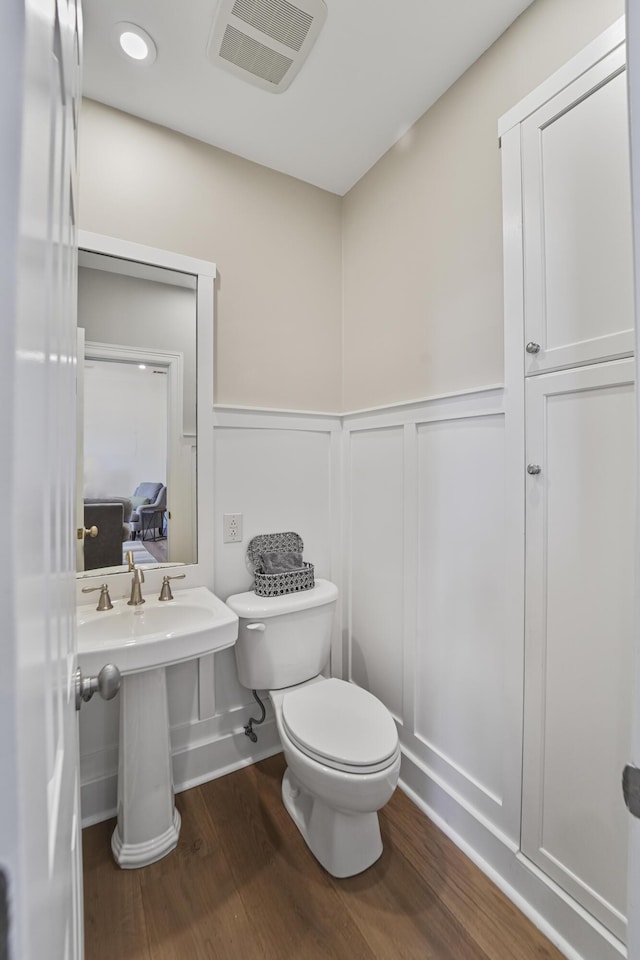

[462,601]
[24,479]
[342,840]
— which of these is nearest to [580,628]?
[462,601]

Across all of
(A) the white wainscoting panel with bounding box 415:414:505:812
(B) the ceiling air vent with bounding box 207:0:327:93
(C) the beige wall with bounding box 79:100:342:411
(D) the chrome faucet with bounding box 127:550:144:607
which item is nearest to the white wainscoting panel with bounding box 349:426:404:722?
(A) the white wainscoting panel with bounding box 415:414:505:812

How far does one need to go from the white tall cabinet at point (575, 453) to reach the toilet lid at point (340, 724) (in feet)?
1.42

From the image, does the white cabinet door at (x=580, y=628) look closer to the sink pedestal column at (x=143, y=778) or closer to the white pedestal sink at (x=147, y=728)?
the white pedestal sink at (x=147, y=728)

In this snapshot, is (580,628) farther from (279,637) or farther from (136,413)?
(136,413)

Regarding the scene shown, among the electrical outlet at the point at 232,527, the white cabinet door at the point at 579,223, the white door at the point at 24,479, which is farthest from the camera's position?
the electrical outlet at the point at 232,527

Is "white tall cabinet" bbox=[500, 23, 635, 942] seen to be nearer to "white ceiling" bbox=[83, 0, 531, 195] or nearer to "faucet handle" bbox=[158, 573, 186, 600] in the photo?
"white ceiling" bbox=[83, 0, 531, 195]

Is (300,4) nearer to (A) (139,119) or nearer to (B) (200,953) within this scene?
(A) (139,119)

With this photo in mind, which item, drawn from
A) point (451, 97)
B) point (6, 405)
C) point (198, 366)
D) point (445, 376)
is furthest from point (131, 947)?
point (451, 97)

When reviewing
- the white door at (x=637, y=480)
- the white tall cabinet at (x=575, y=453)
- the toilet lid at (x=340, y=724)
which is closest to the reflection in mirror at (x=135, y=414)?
the toilet lid at (x=340, y=724)

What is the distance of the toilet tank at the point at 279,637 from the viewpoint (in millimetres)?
1606

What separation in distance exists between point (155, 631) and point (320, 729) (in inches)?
25.1

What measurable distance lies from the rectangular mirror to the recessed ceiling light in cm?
57

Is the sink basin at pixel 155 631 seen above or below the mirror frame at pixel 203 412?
below

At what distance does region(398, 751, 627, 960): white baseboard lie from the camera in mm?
1049
